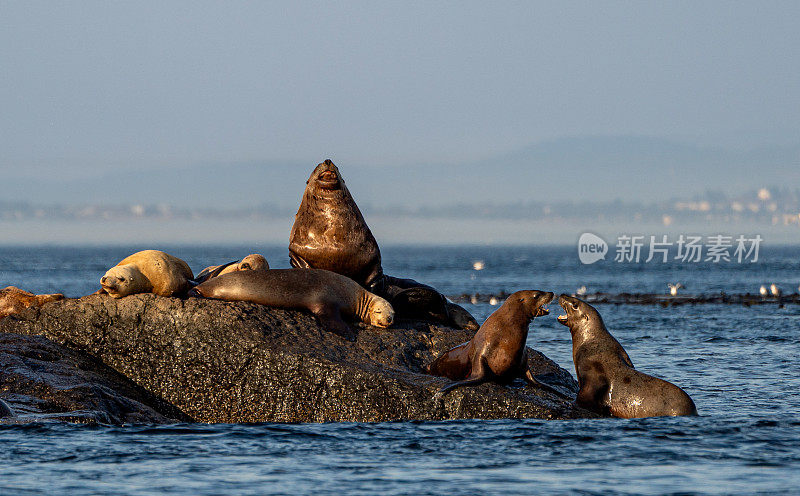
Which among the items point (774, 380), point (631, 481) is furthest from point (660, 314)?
point (631, 481)

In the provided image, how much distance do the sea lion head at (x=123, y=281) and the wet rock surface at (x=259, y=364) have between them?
0.10 metres

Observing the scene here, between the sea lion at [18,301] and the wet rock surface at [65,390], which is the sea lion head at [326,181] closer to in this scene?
the sea lion at [18,301]

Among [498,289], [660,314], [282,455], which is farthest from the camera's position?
[498,289]

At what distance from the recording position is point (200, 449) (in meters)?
8.25

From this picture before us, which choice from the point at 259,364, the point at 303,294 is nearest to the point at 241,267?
the point at 303,294

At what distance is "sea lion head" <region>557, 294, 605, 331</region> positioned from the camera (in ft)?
34.6

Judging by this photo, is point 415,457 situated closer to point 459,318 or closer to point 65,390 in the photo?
point 65,390

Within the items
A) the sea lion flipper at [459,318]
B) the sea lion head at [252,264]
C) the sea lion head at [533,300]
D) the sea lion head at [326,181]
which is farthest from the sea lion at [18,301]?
the sea lion head at [533,300]

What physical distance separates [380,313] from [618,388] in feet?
8.56

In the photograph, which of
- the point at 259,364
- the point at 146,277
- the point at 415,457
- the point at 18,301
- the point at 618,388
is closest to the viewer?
the point at 415,457

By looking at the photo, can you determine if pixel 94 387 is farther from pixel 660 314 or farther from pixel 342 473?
pixel 660 314

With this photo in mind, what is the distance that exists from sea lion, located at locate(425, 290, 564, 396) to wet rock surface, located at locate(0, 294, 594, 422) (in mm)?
170

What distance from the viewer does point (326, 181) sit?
11.9m

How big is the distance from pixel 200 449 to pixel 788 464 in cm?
479
